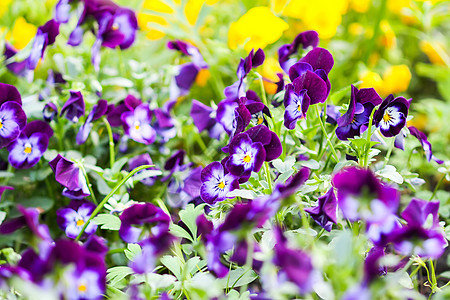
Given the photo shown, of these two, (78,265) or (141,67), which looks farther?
(141,67)

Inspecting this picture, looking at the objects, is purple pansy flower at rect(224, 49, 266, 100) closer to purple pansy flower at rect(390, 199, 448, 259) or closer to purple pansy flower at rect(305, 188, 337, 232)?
purple pansy flower at rect(305, 188, 337, 232)

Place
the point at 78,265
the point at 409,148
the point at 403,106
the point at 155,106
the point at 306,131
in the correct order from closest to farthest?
the point at 78,265, the point at 403,106, the point at 306,131, the point at 409,148, the point at 155,106

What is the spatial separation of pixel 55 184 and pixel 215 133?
43 cm

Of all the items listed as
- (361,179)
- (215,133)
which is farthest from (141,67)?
(361,179)

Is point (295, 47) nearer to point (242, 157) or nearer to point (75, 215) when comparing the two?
point (242, 157)

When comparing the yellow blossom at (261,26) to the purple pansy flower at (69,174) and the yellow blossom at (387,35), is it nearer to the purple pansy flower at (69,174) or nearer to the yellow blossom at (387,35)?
the yellow blossom at (387,35)

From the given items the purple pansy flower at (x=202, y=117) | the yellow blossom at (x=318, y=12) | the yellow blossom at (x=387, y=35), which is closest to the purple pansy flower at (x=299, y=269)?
the purple pansy flower at (x=202, y=117)

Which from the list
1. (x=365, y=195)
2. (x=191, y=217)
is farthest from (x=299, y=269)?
(x=191, y=217)

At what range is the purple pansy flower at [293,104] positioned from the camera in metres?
0.83

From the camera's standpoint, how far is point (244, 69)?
0.99 metres

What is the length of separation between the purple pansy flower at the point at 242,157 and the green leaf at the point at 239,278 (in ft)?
0.54

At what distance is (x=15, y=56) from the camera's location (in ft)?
3.88

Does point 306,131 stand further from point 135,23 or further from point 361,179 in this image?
point 135,23

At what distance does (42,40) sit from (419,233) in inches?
37.2
